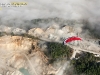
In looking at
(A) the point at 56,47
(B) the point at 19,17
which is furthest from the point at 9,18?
(A) the point at 56,47

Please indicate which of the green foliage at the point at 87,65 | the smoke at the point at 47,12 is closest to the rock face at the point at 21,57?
the green foliage at the point at 87,65

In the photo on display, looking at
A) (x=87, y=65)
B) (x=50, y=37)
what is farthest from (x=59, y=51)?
(x=87, y=65)

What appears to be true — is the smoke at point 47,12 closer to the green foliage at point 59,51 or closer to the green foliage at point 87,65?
the green foliage at point 59,51

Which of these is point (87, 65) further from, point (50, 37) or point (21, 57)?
point (21, 57)

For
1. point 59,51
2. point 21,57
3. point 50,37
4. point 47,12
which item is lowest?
point 21,57

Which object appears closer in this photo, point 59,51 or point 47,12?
point 59,51

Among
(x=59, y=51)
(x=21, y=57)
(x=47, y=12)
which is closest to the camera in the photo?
(x=59, y=51)

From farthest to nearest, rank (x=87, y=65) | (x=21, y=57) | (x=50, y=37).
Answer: (x=50, y=37) → (x=21, y=57) → (x=87, y=65)
